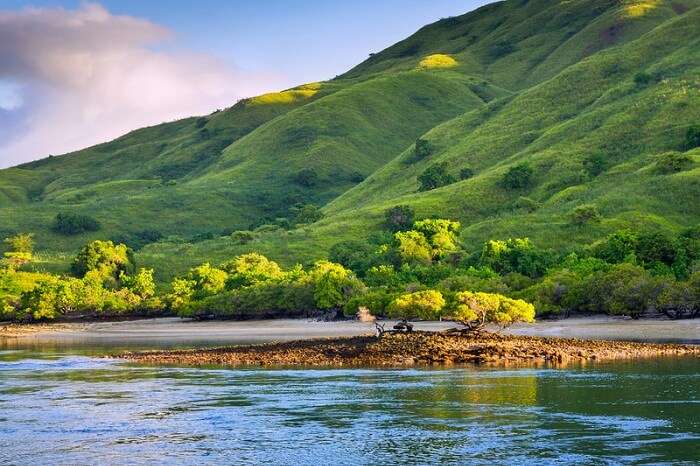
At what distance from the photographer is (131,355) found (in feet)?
265

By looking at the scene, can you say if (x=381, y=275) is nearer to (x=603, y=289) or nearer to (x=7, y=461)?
(x=603, y=289)

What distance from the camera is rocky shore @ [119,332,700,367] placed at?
233 feet

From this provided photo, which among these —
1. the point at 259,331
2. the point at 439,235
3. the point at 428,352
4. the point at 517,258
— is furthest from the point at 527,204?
the point at 428,352

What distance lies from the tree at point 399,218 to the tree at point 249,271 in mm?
38928

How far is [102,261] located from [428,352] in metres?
106

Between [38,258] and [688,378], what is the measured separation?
15465 centimetres

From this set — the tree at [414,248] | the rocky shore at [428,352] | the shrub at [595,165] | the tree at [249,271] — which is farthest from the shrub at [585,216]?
the rocky shore at [428,352]

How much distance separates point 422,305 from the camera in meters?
87.1

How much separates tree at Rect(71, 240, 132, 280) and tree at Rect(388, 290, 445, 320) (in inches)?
3420

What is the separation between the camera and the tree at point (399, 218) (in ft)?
626

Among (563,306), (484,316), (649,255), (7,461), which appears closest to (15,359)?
(484,316)

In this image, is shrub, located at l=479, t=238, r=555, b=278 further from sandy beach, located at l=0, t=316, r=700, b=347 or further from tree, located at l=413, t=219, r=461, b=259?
sandy beach, located at l=0, t=316, r=700, b=347

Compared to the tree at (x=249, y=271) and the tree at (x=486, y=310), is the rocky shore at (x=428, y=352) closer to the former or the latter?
the tree at (x=486, y=310)

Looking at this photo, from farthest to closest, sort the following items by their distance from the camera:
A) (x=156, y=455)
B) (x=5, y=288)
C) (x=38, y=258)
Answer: (x=38, y=258) < (x=5, y=288) < (x=156, y=455)
